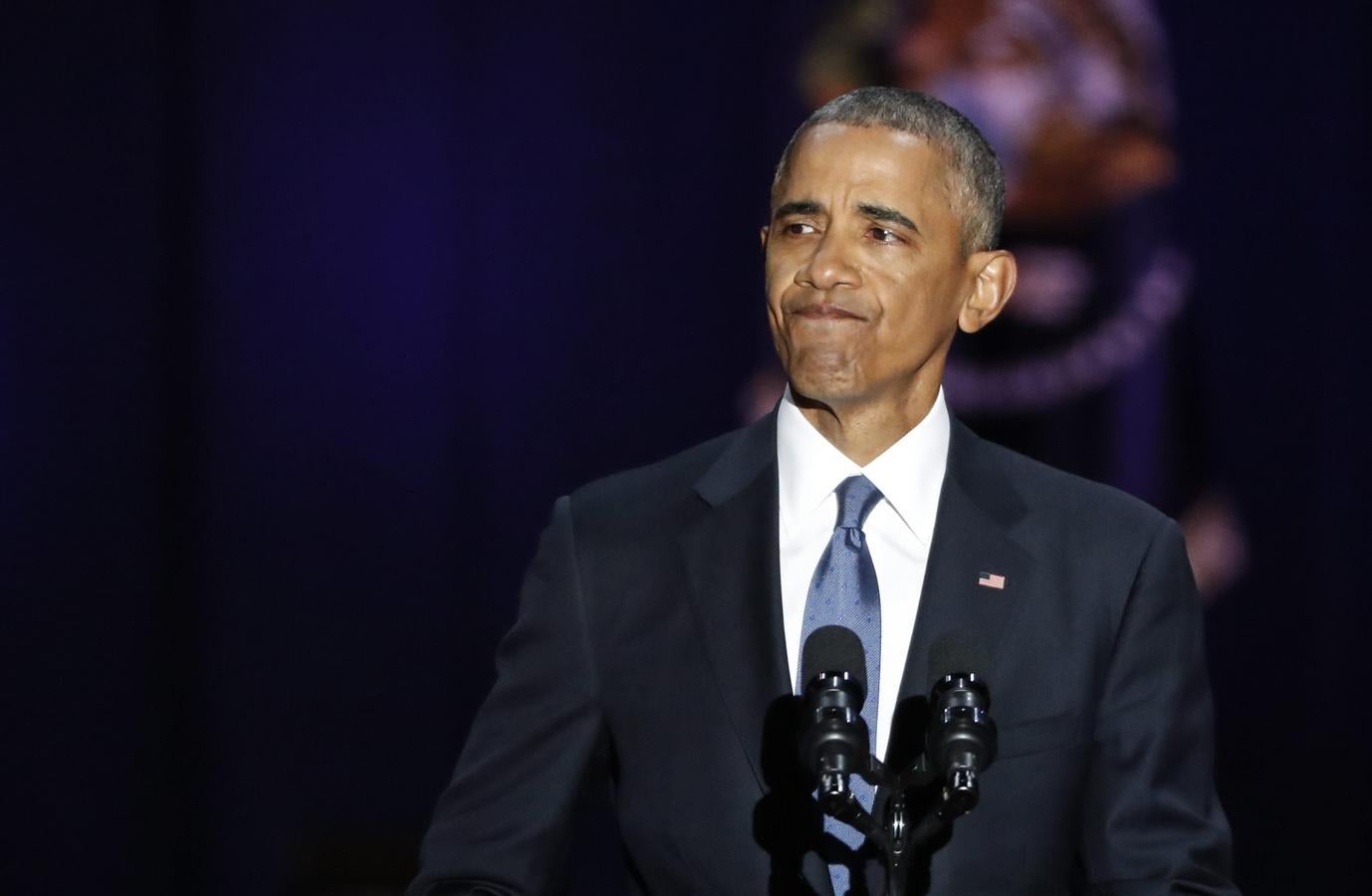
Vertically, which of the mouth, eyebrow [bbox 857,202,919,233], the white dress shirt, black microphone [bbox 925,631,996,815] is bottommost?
black microphone [bbox 925,631,996,815]

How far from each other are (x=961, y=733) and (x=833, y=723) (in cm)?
10

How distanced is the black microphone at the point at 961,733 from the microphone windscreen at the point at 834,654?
0.07 m

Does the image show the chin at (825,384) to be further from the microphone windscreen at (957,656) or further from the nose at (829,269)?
the microphone windscreen at (957,656)

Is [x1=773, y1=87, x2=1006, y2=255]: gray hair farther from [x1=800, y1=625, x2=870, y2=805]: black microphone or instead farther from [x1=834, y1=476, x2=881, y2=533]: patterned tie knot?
[x1=800, y1=625, x2=870, y2=805]: black microphone

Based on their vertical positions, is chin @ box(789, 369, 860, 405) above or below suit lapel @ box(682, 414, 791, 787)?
above

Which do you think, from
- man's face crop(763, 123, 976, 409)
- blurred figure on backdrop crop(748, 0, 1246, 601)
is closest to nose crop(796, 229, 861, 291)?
→ man's face crop(763, 123, 976, 409)

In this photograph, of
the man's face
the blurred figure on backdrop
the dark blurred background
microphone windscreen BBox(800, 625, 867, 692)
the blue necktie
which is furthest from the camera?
the blurred figure on backdrop

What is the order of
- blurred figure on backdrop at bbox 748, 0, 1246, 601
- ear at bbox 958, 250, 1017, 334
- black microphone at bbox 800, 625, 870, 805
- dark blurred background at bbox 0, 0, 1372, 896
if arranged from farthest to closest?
1. blurred figure on backdrop at bbox 748, 0, 1246, 601
2. dark blurred background at bbox 0, 0, 1372, 896
3. ear at bbox 958, 250, 1017, 334
4. black microphone at bbox 800, 625, 870, 805

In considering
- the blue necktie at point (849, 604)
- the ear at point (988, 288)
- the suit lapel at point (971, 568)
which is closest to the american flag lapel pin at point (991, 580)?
the suit lapel at point (971, 568)

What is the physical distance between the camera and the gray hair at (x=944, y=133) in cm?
194

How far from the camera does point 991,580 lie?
189 centimetres

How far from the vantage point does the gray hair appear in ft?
6.37

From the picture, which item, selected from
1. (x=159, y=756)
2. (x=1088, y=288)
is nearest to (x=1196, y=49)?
(x=1088, y=288)

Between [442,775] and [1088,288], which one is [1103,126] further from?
[442,775]
